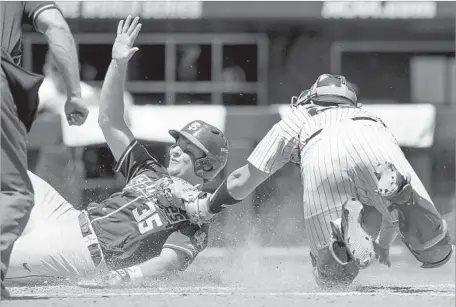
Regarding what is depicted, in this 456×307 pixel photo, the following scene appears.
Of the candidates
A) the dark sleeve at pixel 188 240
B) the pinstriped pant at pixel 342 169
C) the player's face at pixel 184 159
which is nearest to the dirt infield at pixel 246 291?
the dark sleeve at pixel 188 240

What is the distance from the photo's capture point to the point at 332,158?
599 cm

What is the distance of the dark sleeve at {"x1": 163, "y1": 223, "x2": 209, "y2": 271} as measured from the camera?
6.31 metres

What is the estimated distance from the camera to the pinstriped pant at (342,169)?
5961 mm

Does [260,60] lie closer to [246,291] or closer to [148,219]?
[148,219]

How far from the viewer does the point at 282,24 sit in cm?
1080

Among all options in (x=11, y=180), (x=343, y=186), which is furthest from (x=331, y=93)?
(x=11, y=180)

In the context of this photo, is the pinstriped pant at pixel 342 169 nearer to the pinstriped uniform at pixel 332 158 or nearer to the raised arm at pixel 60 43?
the pinstriped uniform at pixel 332 158

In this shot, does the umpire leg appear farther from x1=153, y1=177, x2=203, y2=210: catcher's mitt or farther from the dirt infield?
x1=153, y1=177, x2=203, y2=210: catcher's mitt

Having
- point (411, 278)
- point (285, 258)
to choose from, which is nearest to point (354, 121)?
point (411, 278)

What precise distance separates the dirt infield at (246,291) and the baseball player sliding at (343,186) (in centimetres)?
21

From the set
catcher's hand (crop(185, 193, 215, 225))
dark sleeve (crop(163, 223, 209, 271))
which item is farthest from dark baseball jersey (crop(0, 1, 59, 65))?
dark sleeve (crop(163, 223, 209, 271))

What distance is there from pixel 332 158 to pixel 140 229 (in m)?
1.18

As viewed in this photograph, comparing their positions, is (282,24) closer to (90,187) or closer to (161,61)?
(161,61)

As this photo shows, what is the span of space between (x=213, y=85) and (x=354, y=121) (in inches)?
184
